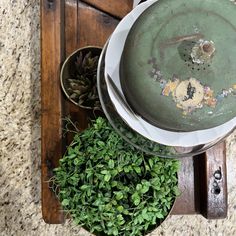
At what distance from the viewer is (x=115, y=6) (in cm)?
98

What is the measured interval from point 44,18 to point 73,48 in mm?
84

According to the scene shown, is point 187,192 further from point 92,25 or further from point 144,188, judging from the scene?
point 92,25

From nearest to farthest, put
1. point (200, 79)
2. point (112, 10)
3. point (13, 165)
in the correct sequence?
1. point (200, 79)
2. point (112, 10)
3. point (13, 165)

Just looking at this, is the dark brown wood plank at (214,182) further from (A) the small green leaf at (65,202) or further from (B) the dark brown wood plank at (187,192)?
(A) the small green leaf at (65,202)

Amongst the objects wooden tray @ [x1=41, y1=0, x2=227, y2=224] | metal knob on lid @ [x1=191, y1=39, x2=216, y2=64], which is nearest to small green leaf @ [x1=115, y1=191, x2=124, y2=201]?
wooden tray @ [x1=41, y1=0, x2=227, y2=224]

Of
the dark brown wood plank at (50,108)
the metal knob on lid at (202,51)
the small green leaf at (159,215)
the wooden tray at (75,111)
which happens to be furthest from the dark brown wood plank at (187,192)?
the metal knob on lid at (202,51)

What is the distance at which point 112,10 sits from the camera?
979 millimetres

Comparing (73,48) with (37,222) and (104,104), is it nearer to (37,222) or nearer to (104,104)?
(104,104)

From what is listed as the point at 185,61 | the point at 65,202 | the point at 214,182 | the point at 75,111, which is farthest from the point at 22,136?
the point at 185,61

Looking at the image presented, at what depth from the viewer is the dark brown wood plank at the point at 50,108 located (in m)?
0.94

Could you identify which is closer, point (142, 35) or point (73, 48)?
point (142, 35)

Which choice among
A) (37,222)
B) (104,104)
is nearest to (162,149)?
(104,104)

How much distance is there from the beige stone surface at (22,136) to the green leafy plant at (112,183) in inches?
9.2

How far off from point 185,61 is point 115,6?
332 millimetres
